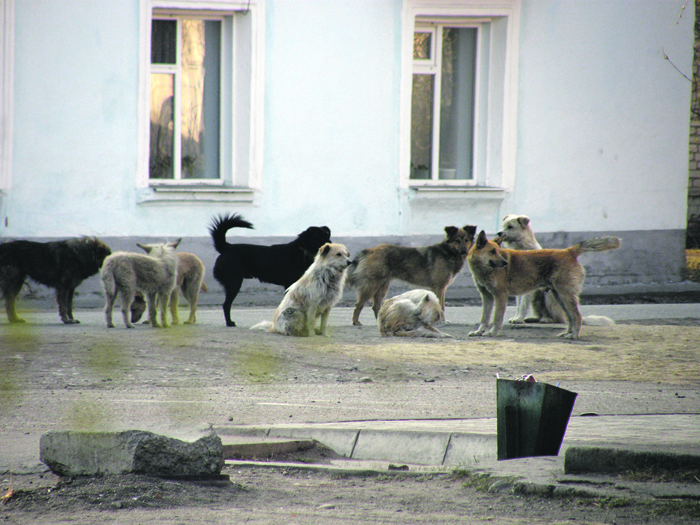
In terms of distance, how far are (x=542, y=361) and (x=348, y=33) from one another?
25.7 feet

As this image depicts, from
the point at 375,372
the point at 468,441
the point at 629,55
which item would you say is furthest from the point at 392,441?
the point at 629,55

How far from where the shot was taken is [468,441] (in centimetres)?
476

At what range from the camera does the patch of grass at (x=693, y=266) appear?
1577cm

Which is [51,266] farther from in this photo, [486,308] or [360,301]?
[486,308]

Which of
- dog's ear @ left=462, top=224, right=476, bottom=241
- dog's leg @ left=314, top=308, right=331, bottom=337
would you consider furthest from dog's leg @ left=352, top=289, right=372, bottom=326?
dog's ear @ left=462, top=224, right=476, bottom=241

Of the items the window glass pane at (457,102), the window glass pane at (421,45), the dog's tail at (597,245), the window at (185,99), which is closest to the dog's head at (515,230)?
the dog's tail at (597,245)

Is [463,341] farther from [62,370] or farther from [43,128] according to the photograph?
[43,128]

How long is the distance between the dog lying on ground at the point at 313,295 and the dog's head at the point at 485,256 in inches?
56.7

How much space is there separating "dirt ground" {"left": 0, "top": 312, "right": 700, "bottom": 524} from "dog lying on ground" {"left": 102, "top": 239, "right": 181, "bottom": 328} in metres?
0.38

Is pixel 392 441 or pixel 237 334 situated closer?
pixel 392 441

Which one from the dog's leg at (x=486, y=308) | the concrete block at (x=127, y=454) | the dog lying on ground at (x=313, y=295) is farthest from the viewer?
the dog's leg at (x=486, y=308)

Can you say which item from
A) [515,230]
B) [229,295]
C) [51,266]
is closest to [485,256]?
[515,230]

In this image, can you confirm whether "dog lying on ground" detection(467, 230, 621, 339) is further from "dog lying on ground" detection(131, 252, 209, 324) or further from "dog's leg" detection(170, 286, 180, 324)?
"dog's leg" detection(170, 286, 180, 324)

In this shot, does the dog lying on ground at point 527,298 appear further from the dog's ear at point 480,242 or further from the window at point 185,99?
the window at point 185,99
